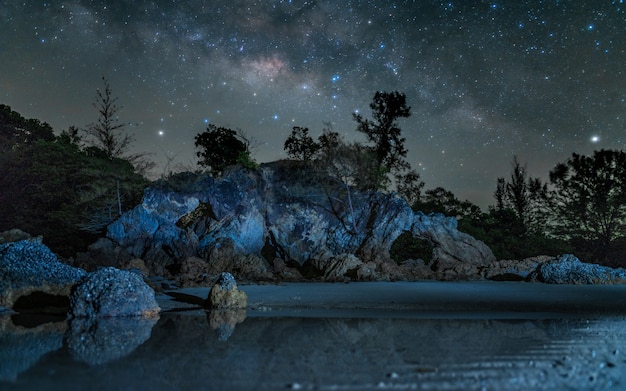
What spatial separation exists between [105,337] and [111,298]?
2.16m

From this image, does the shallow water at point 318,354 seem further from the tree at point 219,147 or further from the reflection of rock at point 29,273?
the tree at point 219,147

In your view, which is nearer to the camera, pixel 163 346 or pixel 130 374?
pixel 130 374

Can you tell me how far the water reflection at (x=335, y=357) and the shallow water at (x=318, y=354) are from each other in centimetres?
1

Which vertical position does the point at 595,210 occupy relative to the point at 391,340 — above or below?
above

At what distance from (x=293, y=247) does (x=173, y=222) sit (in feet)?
22.2

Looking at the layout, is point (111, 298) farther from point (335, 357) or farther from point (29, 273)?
point (335, 357)

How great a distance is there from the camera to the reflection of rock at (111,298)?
21.5ft

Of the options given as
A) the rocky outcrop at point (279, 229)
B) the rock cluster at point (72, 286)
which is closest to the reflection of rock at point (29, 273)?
the rock cluster at point (72, 286)

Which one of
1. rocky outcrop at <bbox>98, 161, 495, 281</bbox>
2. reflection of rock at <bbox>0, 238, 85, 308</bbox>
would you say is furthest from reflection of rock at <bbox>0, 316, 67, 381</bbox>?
rocky outcrop at <bbox>98, 161, 495, 281</bbox>

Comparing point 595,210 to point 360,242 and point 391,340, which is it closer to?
point 360,242

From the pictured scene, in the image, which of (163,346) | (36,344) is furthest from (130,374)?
(36,344)

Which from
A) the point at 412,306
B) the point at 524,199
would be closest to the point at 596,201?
the point at 524,199

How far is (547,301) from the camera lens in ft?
27.6

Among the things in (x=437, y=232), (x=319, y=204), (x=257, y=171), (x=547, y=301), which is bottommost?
(x=547, y=301)
